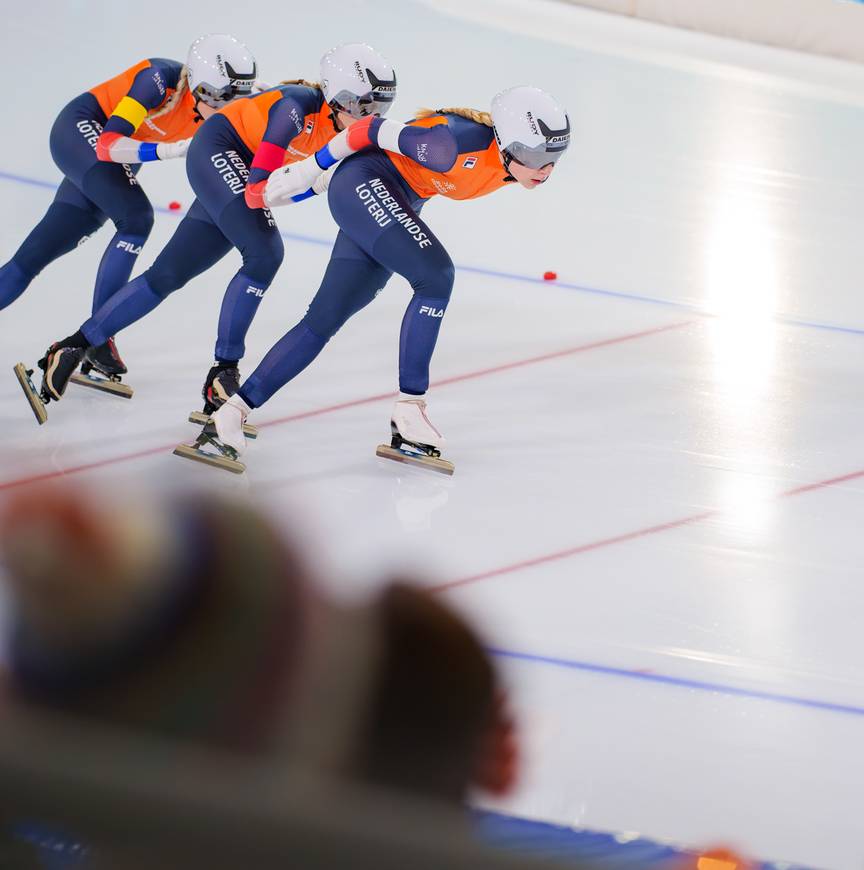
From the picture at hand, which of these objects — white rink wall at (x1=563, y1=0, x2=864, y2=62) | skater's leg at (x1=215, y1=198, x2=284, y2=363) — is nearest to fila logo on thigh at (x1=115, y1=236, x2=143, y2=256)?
skater's leg at (x1=215, y1=198, x2=284, y2=363)

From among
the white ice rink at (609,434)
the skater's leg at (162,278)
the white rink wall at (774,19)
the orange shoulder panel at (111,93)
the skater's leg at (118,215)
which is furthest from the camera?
the white rink wall at (774,19)

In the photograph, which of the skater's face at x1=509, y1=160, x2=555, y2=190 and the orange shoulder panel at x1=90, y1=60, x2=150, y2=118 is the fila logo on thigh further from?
the skater's face at x1=509, y1=160, x2=555, y2=190

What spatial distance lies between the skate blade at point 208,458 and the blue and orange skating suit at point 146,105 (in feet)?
4.01

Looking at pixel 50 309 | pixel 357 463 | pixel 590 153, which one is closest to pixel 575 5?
pixel 590 153

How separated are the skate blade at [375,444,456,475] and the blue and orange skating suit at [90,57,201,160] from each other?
62.6 inches

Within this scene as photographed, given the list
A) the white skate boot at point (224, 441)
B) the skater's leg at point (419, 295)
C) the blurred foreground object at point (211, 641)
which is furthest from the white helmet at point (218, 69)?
the blurred foreground object at point (211, 641)

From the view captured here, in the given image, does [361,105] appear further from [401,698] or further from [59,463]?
[401,698]

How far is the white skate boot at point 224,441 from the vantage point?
178 inches

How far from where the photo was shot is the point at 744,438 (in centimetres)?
519

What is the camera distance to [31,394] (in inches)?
187

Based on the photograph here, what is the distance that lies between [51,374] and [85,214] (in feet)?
2.47

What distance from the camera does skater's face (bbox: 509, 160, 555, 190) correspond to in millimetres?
4422

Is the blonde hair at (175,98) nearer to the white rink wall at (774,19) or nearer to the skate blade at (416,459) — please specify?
the skate blade at (416,459)

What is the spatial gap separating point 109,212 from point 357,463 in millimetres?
1463
